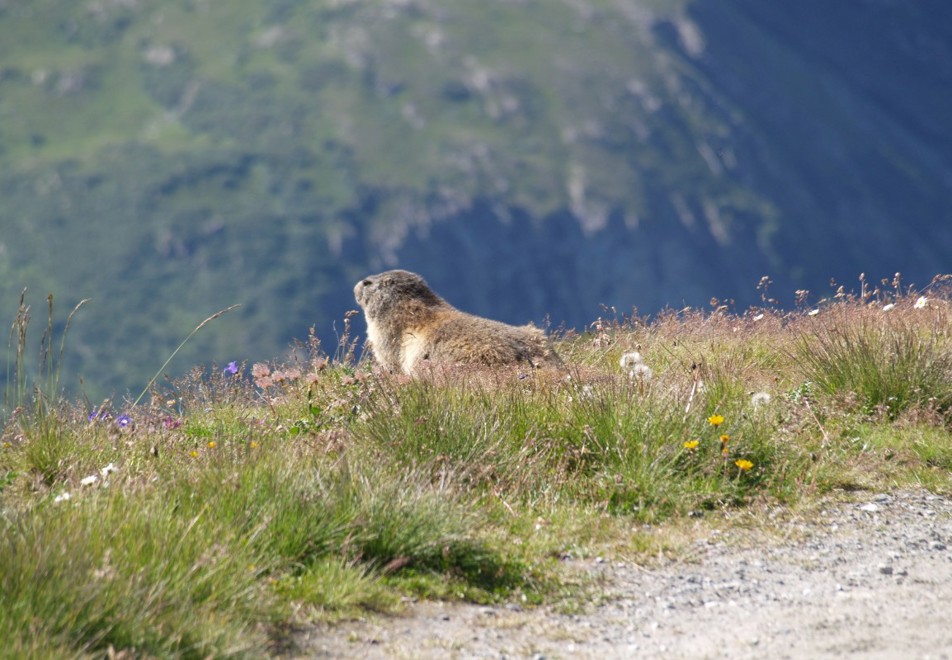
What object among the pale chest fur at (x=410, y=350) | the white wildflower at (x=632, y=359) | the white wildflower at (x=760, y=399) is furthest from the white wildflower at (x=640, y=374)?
the pale chest fur at (x=410, y=350)

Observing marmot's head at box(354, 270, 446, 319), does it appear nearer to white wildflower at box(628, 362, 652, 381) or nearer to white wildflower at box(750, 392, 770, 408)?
white wildflower at box(628, 362, 652, 381)

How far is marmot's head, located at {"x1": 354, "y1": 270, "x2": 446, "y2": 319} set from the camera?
1277 cm

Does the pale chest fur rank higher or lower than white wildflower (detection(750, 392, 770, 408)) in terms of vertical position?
lower

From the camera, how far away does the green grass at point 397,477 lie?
16.1 ft

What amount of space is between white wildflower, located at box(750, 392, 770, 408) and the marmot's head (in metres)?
4.72

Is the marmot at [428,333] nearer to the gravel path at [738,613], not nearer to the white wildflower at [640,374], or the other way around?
the white wildflower at [640,374]

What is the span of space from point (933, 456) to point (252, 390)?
5647 mm

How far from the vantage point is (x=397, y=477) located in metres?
6.56

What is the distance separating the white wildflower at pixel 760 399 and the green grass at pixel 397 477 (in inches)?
0.7

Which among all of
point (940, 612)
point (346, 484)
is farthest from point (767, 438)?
point (346, 484)

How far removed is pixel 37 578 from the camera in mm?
4656

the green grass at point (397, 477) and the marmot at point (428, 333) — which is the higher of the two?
the green grass at point (397, 477)

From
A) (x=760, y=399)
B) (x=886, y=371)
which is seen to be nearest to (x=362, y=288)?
(x=760, y=399)

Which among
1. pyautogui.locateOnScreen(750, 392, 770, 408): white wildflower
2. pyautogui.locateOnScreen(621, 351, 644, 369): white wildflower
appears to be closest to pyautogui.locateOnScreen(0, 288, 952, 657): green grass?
pyautogui.locateOnScreen(750, 392, 770, 408): white wildflower
